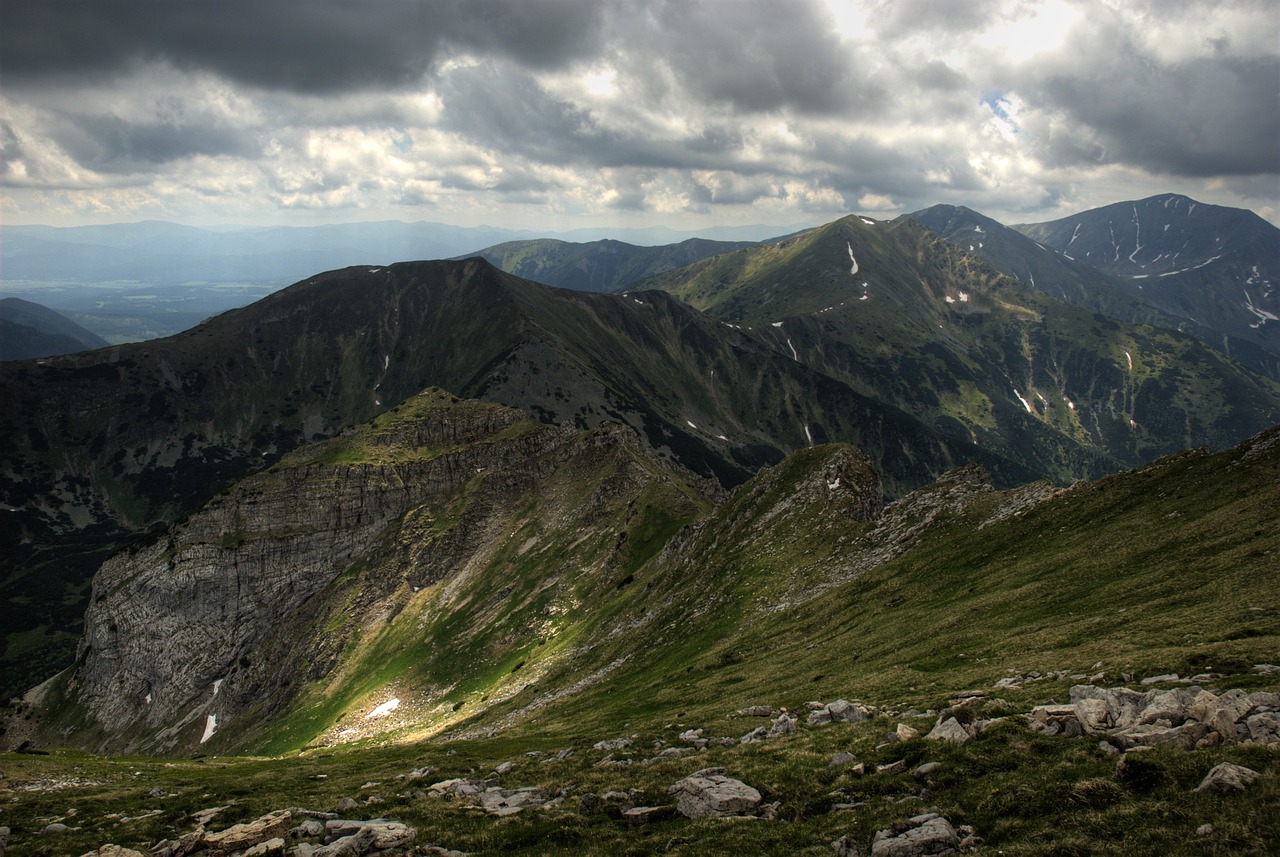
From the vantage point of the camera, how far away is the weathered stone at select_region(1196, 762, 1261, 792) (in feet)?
53.0

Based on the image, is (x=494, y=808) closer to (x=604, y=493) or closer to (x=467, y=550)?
(x=604, y=493)

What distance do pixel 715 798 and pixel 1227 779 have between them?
14788mm

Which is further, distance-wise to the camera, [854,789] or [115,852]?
[115,852]

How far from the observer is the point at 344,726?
371 ft

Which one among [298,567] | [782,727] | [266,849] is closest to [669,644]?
[782,727]

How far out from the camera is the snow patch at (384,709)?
375 ft

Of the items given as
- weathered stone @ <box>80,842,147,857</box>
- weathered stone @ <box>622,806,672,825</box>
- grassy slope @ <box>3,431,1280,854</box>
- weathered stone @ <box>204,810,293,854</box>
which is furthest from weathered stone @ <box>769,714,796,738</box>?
weathered stone @ <box>80,842,147,857</box>

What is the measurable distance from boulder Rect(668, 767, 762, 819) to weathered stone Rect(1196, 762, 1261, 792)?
43.0ft

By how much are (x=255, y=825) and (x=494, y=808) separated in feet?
30.2

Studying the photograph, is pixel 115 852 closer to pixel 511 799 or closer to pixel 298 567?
pixel 511 799

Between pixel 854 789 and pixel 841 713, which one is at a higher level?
pixel 854 789

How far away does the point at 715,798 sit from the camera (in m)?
23.9

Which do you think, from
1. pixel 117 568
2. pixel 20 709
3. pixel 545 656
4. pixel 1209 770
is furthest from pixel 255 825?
pixel 20 709

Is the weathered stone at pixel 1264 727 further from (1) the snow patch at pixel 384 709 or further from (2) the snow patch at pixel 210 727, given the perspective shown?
(2) the snow patch at pixel 210 727
